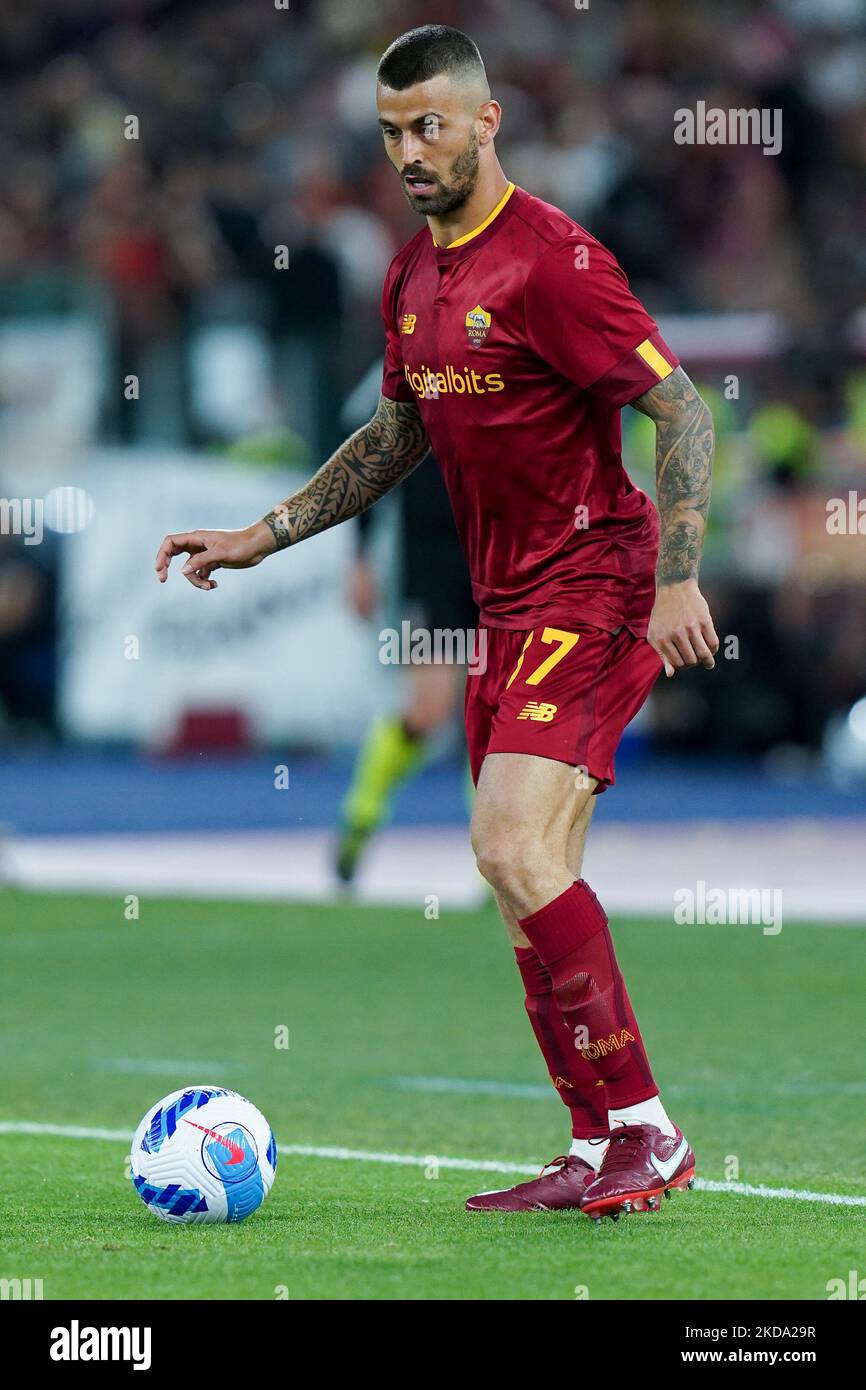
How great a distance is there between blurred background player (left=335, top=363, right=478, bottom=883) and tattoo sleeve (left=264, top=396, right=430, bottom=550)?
18.1 feet

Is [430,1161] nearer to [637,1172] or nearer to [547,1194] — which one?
[547,1194]

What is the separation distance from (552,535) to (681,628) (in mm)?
504

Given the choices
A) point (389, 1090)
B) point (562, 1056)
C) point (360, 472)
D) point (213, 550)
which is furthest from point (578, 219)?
point (562, 1056)

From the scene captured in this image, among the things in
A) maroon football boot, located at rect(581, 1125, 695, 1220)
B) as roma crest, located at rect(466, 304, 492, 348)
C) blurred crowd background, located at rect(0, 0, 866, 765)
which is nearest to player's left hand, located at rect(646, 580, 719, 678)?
as roma crest, located at rect(466, 304, 492, 348)

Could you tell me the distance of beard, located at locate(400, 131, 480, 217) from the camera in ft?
18.4

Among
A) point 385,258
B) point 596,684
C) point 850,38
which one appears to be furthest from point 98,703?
point 596,684

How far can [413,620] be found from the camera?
12.4m

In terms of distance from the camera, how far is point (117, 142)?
23641 mm

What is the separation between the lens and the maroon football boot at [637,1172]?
5.44 metres

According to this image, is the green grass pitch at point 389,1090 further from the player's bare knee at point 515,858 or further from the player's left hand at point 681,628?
the player's left hand at point 681,628

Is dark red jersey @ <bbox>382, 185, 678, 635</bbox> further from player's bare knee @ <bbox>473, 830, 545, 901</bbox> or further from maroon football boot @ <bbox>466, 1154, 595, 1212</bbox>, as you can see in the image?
maroon football boot @ <bbox>466, 1154, 595, 1212</bbox>

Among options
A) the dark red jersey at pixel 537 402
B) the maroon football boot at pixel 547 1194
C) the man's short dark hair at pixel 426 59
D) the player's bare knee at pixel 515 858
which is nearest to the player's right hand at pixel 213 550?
the dark red jersey at pixel 537 402

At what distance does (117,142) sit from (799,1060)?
17.2 metres
